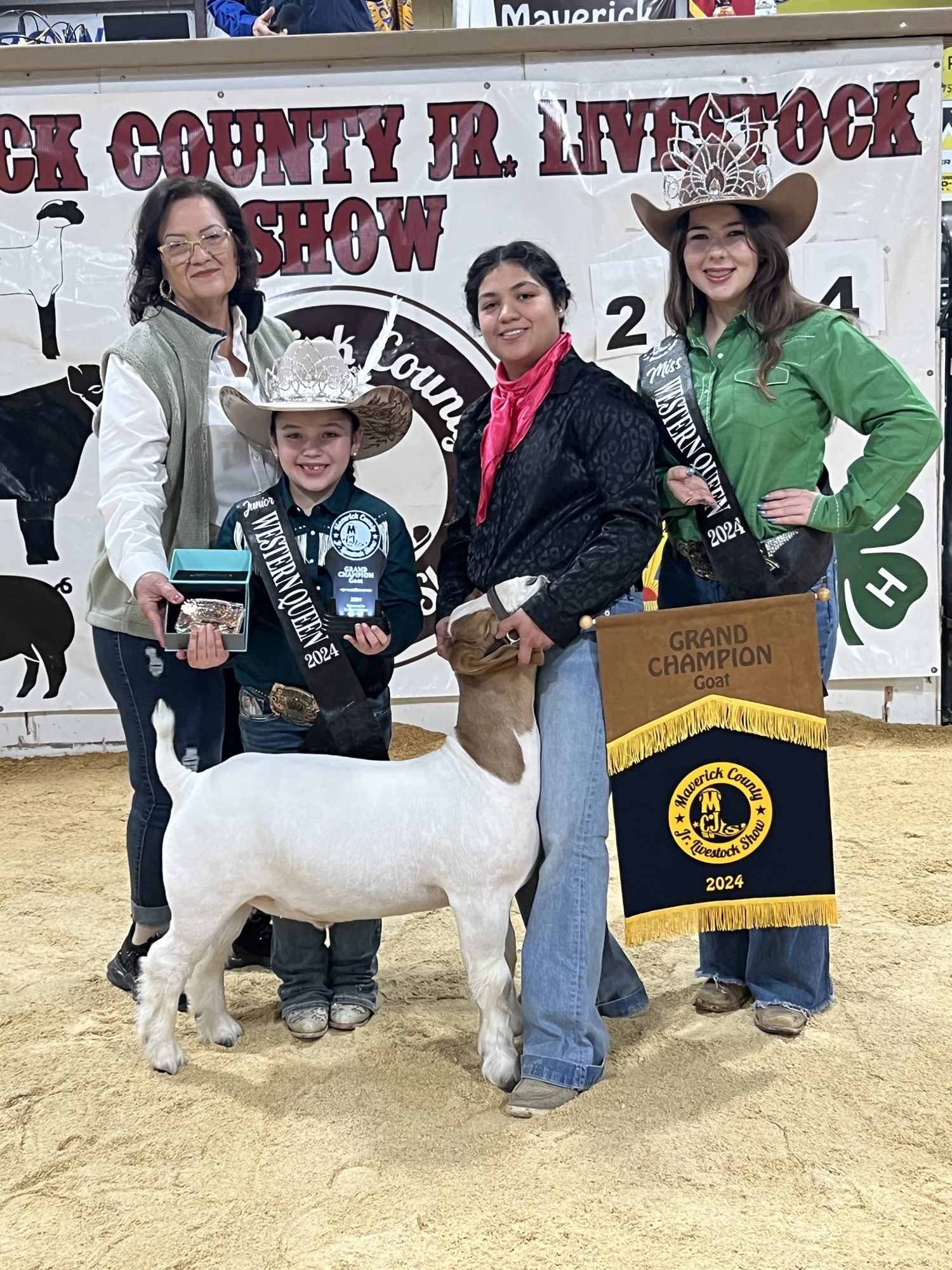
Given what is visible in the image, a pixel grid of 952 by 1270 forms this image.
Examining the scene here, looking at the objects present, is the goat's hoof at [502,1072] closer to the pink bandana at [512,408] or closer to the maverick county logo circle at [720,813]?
the maverick county logo circle at [720,813]

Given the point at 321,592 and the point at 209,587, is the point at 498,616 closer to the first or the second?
the point at 321,592

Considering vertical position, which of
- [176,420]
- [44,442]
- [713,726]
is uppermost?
[44,442]

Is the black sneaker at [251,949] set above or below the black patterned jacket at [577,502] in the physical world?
below

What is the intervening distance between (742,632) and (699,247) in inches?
38.9

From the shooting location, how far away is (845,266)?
19.2 feet

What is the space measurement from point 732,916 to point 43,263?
489 cm

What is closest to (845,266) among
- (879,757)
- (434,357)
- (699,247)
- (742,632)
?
(434,357)

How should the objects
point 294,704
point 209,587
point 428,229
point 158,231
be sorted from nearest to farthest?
1. point 209,587
2. point 294,704
3. point 158,231
4. point 428,229

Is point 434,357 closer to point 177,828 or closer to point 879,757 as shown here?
point 879,757

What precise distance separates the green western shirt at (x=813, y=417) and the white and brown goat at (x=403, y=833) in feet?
2.41

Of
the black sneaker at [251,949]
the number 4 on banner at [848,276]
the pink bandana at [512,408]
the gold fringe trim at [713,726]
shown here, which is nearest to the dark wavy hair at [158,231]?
the pink bandana at [512,408]

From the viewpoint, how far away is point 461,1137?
259 centimetres

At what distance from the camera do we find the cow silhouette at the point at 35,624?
605cm

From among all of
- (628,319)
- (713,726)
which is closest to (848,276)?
(628,319)
